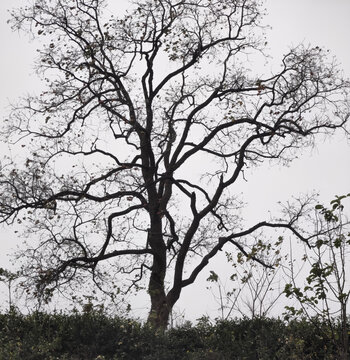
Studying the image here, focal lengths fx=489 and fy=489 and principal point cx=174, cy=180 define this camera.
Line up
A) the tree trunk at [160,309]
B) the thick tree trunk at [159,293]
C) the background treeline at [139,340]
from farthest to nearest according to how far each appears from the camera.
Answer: the thick tree trunk at [159,293], the tree trunk at [160,309], the background treeline at [139,340]

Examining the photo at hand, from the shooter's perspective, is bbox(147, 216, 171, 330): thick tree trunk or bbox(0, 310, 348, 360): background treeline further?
bbox(147, 216, 171, 330): thick tree trunk

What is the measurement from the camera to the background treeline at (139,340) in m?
8.17

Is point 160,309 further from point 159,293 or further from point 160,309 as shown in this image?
point 159,293

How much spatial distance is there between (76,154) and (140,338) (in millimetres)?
6628

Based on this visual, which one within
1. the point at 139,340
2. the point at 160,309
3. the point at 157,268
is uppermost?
the point at 157,268

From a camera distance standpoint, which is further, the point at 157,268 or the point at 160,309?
the point at 157,268

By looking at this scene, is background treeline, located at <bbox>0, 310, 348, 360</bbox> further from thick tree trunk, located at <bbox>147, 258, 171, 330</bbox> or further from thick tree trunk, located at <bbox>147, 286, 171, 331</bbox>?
thick tree trunk, located at <bbox>147, 258, 171, 330</bbox>

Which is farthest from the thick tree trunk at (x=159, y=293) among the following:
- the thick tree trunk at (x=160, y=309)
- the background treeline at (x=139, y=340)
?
the background treeline at (x=139, y=340)

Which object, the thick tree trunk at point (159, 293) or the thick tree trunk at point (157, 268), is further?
the thick tree trunk at point (157, 268)

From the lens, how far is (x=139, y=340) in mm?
8484

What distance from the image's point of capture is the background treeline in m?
8.17

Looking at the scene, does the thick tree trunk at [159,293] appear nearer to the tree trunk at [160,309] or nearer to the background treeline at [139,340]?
the tree trunk at [160,309]

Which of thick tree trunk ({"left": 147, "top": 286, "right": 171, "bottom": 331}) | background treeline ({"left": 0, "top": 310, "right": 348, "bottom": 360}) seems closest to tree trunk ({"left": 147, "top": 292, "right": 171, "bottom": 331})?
thick tree trunk ({"left": 147, "top": 286, "right": 171, "bottom": 331})

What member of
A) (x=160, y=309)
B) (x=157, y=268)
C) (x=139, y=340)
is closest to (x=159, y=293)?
(x=160, y=309)
